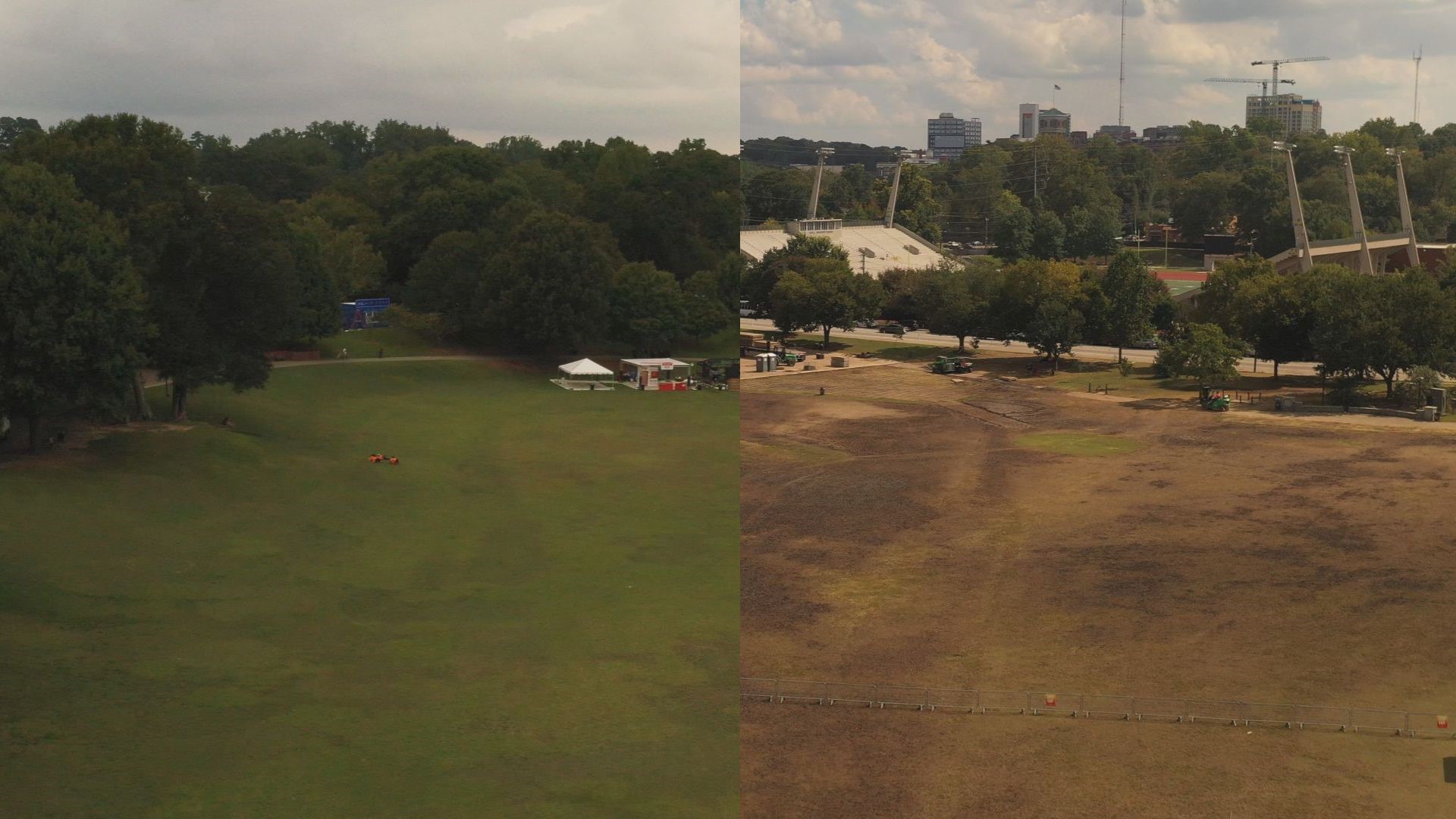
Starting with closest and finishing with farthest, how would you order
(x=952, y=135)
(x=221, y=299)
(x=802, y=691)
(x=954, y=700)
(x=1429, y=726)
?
(x=1429, y=726) → (x=802, y=691) → (x=954, y=700) → (x=221, y=299) → (x=952, y=135)

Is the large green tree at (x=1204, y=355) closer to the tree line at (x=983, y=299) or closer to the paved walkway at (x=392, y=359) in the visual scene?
the tree line at (x=983, y=299)

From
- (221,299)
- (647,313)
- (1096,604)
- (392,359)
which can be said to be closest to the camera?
(1096,604)

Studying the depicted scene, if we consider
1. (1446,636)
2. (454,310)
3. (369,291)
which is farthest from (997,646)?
(369,291)

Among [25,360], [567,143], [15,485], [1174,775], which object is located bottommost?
[1174,775]

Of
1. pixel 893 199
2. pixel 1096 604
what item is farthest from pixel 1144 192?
pixel 1096 604

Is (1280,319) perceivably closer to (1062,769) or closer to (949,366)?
(949,366)

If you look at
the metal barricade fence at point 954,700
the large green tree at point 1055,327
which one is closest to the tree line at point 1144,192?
the large green tree at point 1055,327

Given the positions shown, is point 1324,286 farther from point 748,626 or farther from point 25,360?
point 25,360
